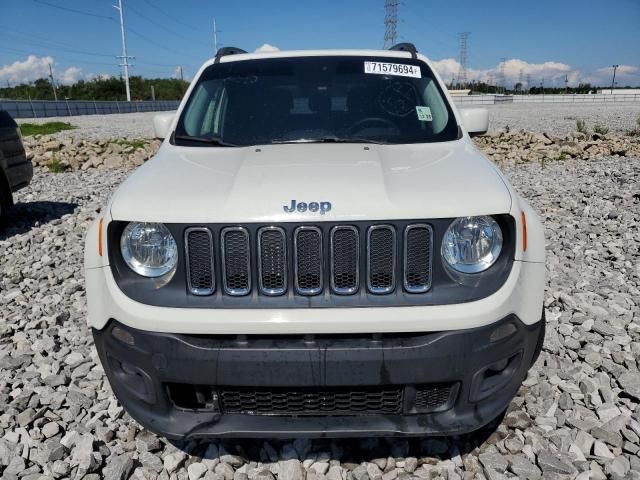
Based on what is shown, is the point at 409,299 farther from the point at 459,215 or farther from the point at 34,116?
the point at 34,116

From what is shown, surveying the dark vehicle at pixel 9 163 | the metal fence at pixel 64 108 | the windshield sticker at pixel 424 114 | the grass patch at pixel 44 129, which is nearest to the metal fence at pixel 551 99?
the metal fence at pixel 64 108

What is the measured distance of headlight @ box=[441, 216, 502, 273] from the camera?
2.11 metres

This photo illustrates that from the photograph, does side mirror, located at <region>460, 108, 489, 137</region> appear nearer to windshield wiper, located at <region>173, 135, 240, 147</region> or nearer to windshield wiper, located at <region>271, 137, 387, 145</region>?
windshield wiper, located at <region>271, 137, 387, 145</region>

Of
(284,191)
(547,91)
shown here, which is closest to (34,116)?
(284,191)

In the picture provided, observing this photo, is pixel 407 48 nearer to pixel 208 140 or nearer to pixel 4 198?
pixel 208 140

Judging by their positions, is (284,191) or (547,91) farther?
(547,91)

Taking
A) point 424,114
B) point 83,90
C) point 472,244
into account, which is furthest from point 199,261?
point 83,90

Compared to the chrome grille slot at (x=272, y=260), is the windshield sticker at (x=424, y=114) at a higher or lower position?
higher

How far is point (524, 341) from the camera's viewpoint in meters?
2.16

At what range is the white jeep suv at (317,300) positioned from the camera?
2010 millimetres

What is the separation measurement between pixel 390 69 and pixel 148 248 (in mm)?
2191

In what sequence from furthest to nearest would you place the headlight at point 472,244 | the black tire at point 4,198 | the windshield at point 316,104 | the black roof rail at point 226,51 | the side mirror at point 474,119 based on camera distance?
the black tire at point 4,198 < the black roof rail at point 226,51 < the side mirror at point 474,119 < the windshield at point 316,104 < the headlight at point 472,244

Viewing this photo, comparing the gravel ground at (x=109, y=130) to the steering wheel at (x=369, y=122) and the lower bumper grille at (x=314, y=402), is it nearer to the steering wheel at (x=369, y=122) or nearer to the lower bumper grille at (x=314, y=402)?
the steering wheel at (x=369, y=122)

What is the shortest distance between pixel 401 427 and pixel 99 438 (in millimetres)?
1611
